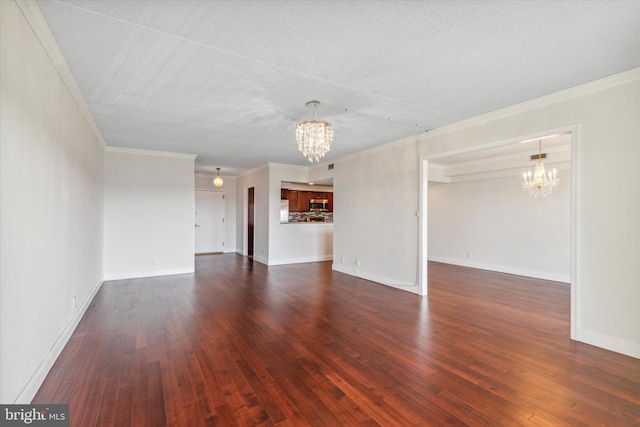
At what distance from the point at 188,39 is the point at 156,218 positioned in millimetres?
4817

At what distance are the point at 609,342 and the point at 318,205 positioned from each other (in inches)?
268

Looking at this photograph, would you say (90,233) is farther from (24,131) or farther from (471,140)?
(471,140)

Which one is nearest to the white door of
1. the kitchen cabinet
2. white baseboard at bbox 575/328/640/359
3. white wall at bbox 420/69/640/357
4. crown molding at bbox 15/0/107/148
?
the kitchen cabinet

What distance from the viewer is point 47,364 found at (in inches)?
92.8

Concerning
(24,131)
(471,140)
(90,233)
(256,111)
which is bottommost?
(90,233)

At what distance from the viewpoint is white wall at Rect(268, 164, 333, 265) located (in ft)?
24.6

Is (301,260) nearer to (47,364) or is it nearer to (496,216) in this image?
(496,216)

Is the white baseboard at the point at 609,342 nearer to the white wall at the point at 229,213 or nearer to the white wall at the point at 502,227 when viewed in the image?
the white wall at the point at 502,227

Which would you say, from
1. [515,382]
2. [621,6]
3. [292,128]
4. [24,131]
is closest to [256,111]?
[292,128]

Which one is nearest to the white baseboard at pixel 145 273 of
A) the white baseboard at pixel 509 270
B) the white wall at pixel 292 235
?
the white wall at pixel 292 235

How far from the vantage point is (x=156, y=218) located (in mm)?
6098

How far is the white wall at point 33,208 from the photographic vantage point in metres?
1.65

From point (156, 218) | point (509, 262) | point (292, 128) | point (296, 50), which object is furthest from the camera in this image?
point (509, 262)

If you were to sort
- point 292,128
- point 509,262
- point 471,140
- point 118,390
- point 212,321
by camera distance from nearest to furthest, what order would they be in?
point 118,390
point 212,321
point 471,140
point 292,128
point 509,262
